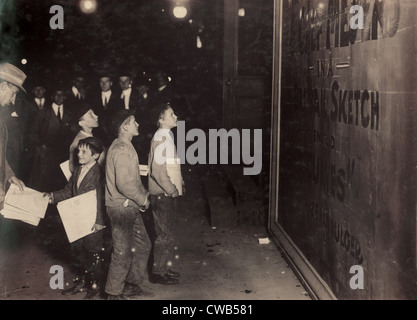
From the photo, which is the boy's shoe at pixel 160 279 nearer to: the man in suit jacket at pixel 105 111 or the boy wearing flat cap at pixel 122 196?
the boy wearing flat cap at pixel 122 196

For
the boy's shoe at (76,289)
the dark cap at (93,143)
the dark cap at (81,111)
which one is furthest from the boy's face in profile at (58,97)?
the boy's shoe at (76,289)

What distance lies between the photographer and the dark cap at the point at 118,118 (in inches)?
183

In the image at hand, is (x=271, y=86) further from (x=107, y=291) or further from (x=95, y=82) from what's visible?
(x=107, y=291)

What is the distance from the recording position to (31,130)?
6406mm

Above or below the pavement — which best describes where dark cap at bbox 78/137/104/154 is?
above

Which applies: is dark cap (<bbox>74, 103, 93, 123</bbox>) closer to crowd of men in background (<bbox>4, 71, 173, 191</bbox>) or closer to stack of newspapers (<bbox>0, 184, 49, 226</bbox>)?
crowd of men in background (<bbox>4, 71, 173, 191</bbox>)

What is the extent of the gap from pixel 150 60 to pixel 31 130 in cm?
543

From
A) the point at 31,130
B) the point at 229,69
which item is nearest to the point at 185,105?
the point at 229,69

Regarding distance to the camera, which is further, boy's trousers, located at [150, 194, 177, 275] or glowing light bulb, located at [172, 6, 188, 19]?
glowing light bulb, located at [172, 6, 188, 19]

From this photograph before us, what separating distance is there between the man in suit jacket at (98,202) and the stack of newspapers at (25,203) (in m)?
0.15

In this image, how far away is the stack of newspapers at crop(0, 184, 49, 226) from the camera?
5004mm

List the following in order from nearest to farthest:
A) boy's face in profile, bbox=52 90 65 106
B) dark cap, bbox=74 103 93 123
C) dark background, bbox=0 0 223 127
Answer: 1. dark cap, bbox=74 103 93 123
2. boy's face in profile, bbox=52 90 65 106
3. dark background, bbox=0 0 223 127
